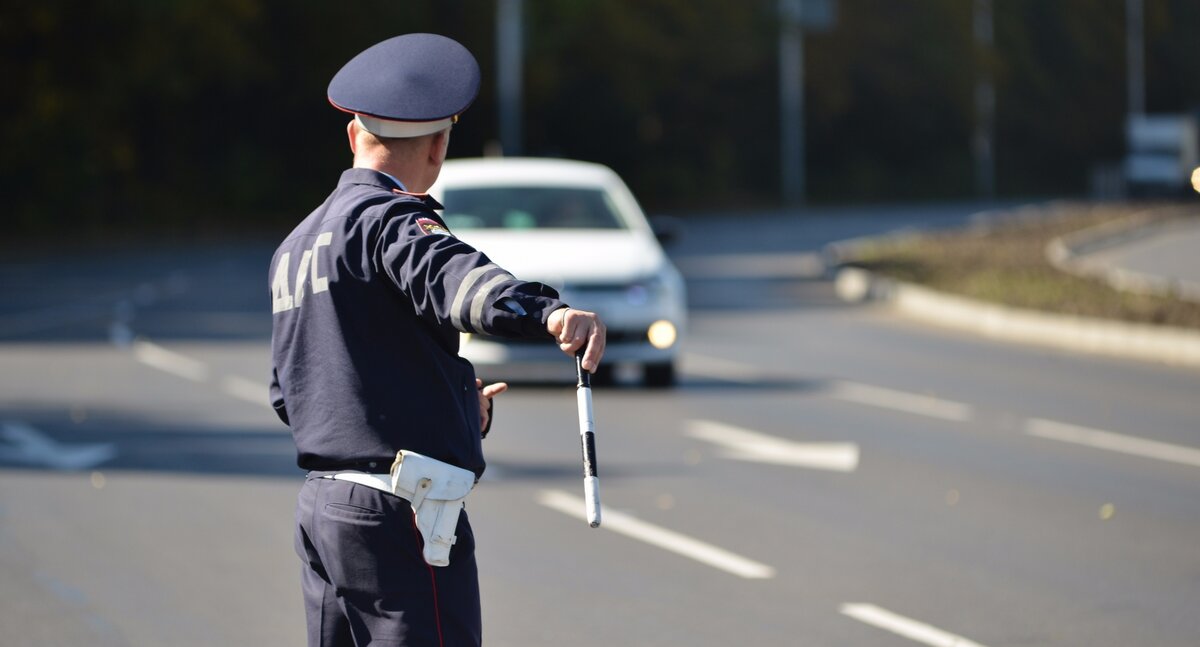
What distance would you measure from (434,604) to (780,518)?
561 centimetres

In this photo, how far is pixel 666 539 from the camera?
866cm

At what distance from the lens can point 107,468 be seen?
1101cm

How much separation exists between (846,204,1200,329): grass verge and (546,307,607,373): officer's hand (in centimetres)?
1506

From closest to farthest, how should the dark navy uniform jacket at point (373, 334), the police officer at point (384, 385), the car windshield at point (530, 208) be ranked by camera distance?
the dark navy uniform jacket at point (373, 334)
the police officer at point (384, 385)
the car windshield at point (530, 208)

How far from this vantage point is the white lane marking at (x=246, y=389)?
14.2 meters

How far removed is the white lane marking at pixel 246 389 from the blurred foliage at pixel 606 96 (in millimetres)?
29032

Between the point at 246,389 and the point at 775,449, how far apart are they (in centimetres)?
497

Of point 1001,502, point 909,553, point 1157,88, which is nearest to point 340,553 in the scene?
point 909,553

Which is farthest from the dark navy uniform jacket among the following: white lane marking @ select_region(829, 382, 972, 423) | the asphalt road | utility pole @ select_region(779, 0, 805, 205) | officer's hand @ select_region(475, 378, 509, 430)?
utility pole @ select_region(779, 0, 805, 205)

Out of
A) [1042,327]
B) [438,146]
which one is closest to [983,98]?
[1042,327]

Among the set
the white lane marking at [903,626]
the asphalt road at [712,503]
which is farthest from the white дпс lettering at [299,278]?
the white lane marking at [903,626]

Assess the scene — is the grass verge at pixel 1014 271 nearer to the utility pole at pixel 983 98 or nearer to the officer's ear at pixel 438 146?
the officer's ear at pixel 438 146

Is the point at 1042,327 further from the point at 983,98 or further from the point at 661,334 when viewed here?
the point at 983,98

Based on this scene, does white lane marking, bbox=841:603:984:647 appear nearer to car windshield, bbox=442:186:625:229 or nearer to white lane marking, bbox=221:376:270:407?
white lane marking, bbox=221:376:270:407
